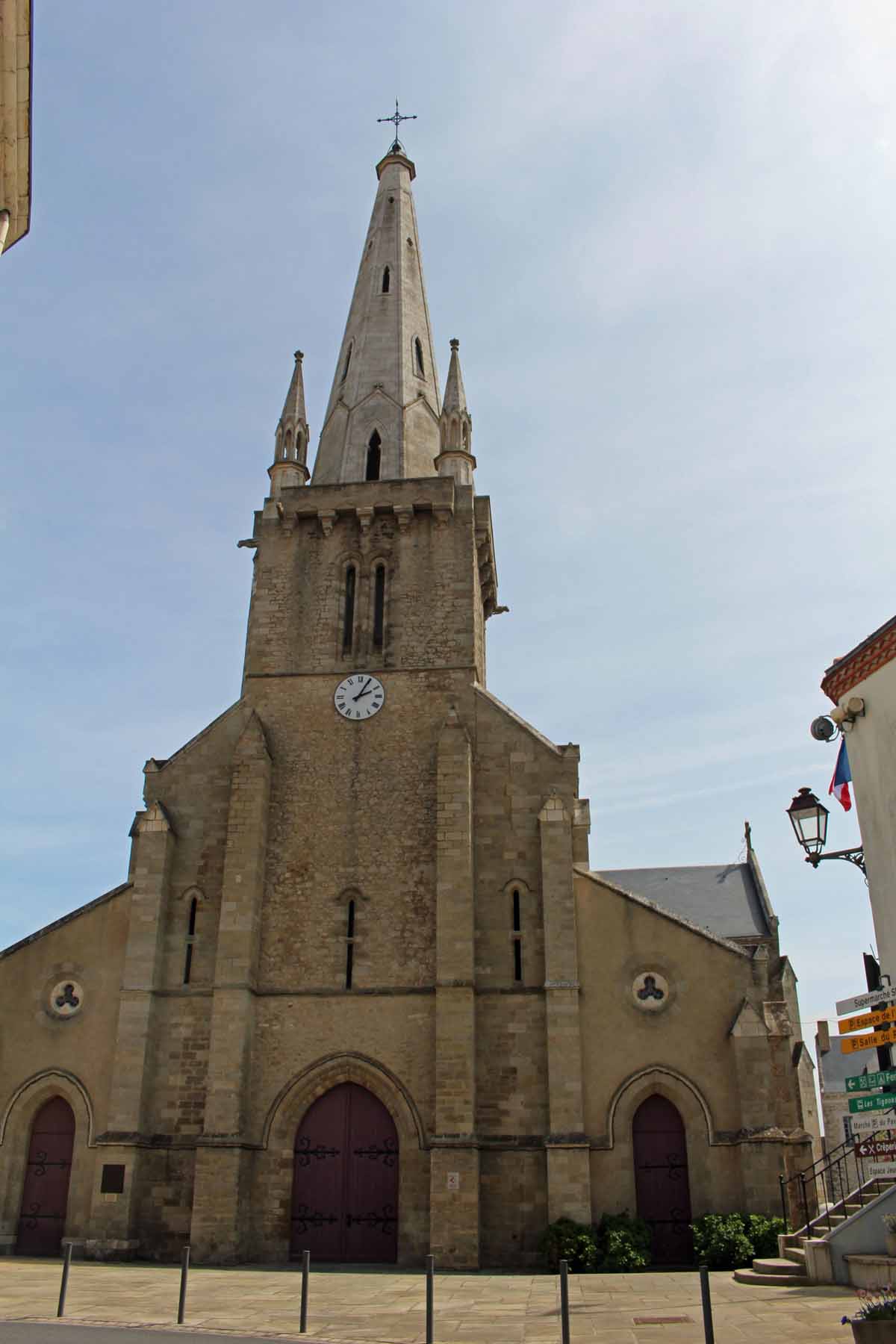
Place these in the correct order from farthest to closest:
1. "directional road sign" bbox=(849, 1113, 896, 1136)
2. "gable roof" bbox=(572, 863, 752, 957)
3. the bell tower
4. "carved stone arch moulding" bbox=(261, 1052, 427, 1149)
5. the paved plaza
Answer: the bell tower → "gable roof" bbox=(572, 863, 752, 957) → "carved stone arch moulding" bbox=(261, 1052, 427, 1149) → "directional road sign" bbox=(849, 1113, 896, 1136) → the paved plaza

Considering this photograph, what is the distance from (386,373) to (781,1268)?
2289 centimetres

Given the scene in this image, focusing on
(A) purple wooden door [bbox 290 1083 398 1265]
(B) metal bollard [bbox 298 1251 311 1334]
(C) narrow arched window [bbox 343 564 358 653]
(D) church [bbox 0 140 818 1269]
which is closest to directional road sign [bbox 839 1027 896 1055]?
A: (B) metal bollard [bbox 298 1251 311 1334]

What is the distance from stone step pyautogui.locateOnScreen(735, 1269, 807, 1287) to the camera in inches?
553

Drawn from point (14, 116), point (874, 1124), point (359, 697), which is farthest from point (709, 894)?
point (14, 116)

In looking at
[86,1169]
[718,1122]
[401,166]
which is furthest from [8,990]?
[401,166]

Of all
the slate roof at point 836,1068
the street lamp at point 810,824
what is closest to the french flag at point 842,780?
the street lamp at point 810,824

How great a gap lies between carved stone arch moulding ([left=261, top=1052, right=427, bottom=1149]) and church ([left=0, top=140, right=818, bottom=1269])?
0.15 ft

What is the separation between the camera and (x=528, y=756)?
23.0 m

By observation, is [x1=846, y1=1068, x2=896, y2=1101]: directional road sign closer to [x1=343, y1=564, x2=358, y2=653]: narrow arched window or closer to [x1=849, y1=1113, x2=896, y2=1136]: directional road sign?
[x1=849, y1=1113, x2=896, y2=1136]: directional road sign

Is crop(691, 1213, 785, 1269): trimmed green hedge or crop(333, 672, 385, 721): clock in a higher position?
crop(333, 672, 385, 721): clock

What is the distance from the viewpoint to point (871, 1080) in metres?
11.6

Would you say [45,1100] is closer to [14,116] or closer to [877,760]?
[877,760]

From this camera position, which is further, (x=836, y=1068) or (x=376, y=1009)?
(x=836, y=1068)

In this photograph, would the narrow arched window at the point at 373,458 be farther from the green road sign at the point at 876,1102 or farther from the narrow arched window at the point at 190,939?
the green road sign at the point at 876,1102
